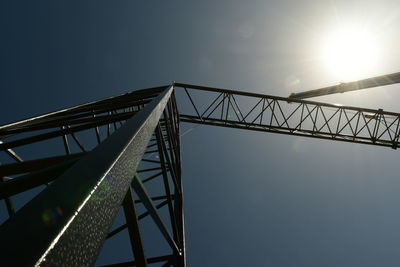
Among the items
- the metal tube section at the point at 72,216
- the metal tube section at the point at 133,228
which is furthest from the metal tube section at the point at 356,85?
the metal tube section at the point at 72,216

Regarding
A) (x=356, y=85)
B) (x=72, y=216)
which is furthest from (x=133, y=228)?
(x=356, y=85)

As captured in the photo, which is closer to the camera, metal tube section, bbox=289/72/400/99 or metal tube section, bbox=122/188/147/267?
metal tube section, bbox=122/188/147/267

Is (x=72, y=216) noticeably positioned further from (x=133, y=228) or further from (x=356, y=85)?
(x=356, y=85)

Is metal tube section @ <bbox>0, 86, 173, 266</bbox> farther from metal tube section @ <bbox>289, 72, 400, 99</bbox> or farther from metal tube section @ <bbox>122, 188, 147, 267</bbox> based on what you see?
metal tube section @ <bbox>289, 72, 400, 99</bbox>

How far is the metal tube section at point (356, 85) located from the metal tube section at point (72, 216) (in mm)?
12879

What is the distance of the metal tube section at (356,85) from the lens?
36.1 feet

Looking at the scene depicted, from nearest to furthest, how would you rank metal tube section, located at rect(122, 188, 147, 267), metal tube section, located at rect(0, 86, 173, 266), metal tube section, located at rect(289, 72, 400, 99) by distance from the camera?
metal tube section, located at rect(0, 86, 173, 266)
metal tube section, located at rect(122, 188, 147, 267)
metal tube section, located at rect(289, 72, 400, 99)

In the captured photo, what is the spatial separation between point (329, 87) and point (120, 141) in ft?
54.8

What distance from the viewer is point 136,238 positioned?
2.46m

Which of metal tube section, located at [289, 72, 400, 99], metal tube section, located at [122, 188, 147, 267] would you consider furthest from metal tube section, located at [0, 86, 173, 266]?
metal tube section, located at [289, 72, 400, 99]

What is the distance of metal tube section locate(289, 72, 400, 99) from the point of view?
10991 millimetres

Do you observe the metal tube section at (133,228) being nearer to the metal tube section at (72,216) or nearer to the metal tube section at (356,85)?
the metal tube section at (72,216)

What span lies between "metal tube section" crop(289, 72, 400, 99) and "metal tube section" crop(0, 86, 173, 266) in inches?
507

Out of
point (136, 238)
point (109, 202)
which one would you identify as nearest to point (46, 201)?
point (109, 202)
